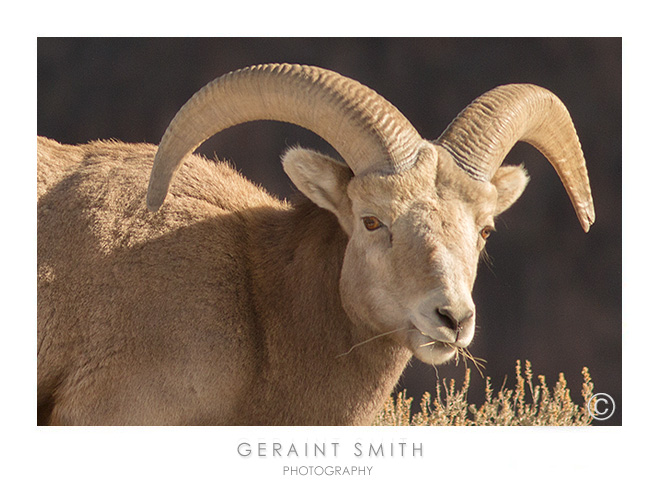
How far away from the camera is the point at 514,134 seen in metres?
5.47

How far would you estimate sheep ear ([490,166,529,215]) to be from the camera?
5.59 meters

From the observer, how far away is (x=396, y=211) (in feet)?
16.0

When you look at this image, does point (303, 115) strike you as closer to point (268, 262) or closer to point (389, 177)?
point (389, 177)

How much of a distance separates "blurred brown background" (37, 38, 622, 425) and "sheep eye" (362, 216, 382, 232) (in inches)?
133

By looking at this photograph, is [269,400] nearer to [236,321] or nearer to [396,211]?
[236,321]

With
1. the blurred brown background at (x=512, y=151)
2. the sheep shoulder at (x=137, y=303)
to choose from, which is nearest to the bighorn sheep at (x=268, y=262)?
the sheep shoulder at (x=137, y=303)

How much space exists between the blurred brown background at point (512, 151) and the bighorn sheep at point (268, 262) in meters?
2.83

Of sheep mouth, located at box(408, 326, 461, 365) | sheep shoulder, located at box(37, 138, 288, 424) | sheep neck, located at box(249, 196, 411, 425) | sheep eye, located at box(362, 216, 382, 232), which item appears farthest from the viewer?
sheep neck, located at box(249, 196, 411, 425)

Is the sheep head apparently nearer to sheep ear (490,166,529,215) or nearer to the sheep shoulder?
sheep ear (490,166,529,215)

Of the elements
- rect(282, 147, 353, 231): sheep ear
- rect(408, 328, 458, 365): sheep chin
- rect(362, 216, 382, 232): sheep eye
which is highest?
rect(282, 147, 353, 231): sheep ear

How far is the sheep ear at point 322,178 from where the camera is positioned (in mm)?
5238

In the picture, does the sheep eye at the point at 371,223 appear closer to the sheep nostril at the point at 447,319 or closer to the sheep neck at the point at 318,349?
the sheep neck at the point at 318,349
